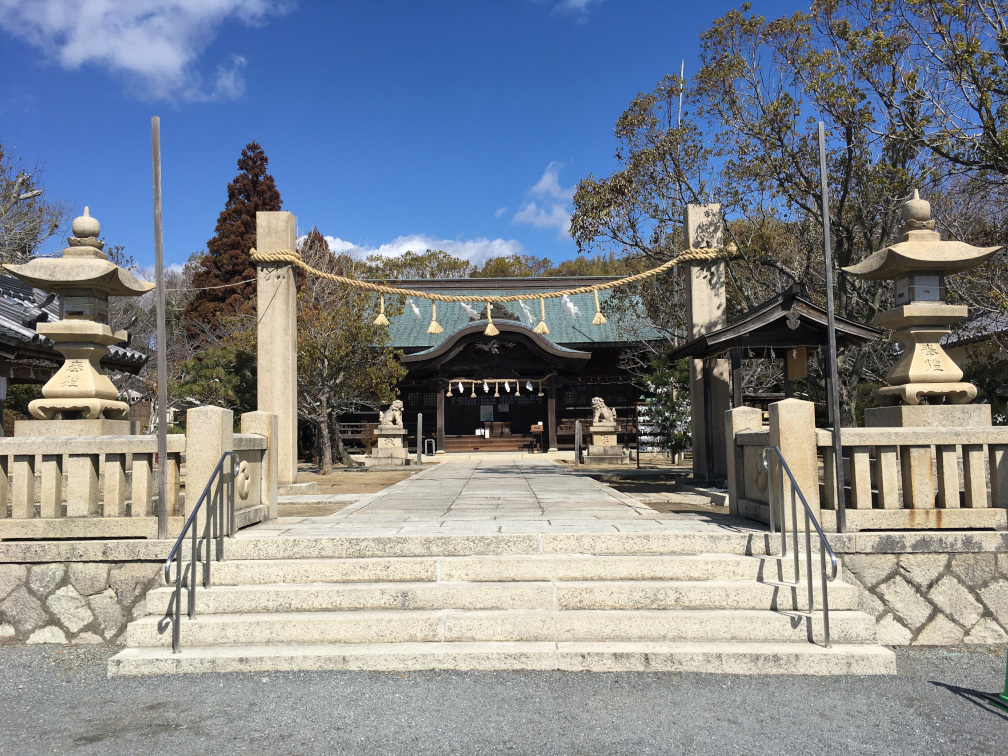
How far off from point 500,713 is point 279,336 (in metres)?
7.26

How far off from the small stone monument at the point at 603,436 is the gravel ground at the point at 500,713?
15512mm

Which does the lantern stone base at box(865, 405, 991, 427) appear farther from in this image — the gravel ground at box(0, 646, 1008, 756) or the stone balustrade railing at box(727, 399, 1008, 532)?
the gravel ground at box(0, 646, 1008, 756)

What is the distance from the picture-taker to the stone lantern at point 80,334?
19.3 ft

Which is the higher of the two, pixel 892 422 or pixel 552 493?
→ pixel 892 422

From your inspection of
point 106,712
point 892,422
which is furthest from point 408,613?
point 892,422

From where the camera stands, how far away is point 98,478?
217 inches

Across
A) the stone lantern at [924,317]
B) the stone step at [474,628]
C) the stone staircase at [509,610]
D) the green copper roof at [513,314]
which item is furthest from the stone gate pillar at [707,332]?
the green copper roof at [513,314]

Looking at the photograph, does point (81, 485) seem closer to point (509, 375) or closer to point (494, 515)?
point (494, 515)

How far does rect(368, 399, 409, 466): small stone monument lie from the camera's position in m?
19.3

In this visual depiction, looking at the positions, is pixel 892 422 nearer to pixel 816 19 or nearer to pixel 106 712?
pixel 106 712

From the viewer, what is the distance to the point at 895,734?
3537 mm

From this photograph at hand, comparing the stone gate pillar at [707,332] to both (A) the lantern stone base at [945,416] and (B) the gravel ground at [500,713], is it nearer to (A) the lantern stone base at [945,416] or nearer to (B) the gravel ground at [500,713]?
(A) the lantern stone base at [945,416]

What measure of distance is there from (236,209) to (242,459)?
29338 millimetres

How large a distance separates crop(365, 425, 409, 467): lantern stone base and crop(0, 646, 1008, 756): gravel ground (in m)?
14.7
